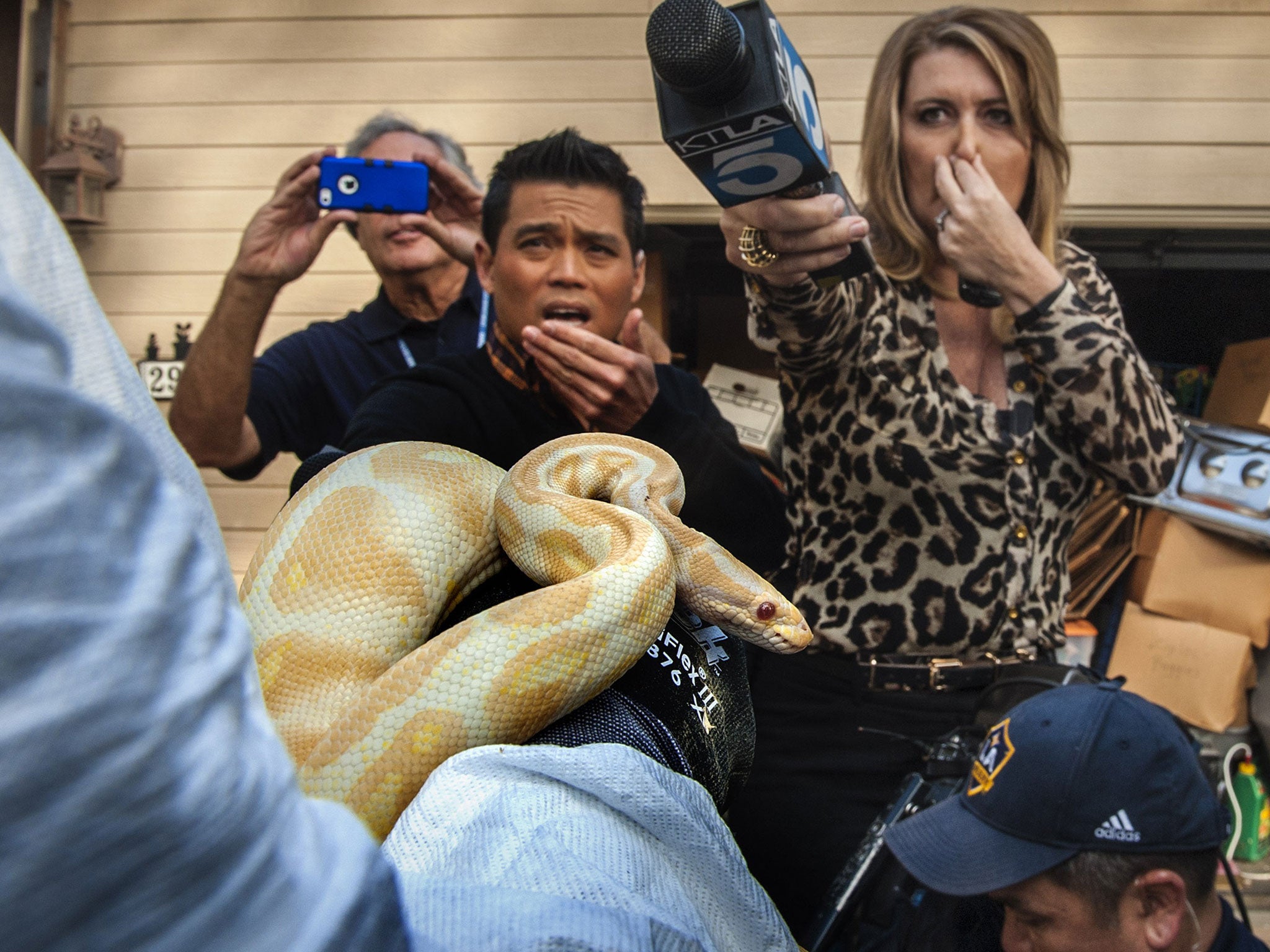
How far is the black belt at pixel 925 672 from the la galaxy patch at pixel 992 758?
10cm

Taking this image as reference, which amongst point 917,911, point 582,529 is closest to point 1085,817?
point 917,911

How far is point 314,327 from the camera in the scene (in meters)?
1.61

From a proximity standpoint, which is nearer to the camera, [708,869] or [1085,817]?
[708,869]

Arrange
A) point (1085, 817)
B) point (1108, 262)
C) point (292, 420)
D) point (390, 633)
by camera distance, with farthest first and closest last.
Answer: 1. point (1108, 262)
2. point (292, 420)
3. point (1085, 817)
4. point (390, 633)

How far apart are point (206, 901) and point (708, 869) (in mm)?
282

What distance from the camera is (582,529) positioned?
654 mm

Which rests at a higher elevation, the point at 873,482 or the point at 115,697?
the point at 115,697

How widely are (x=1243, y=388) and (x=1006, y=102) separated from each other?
162 centimetres

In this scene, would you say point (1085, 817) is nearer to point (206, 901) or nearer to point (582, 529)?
point (582, 529)

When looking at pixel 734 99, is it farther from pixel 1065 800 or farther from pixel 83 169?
pixel 83 169

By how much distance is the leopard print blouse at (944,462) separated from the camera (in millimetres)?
1253

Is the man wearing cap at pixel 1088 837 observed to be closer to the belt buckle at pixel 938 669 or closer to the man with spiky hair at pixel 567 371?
the belt buckle at pixel 938 669

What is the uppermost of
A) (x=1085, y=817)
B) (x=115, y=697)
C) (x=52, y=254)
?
(x=52, y=254)

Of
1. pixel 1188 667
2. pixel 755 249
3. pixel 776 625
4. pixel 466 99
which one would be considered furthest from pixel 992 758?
pixel 466 99
